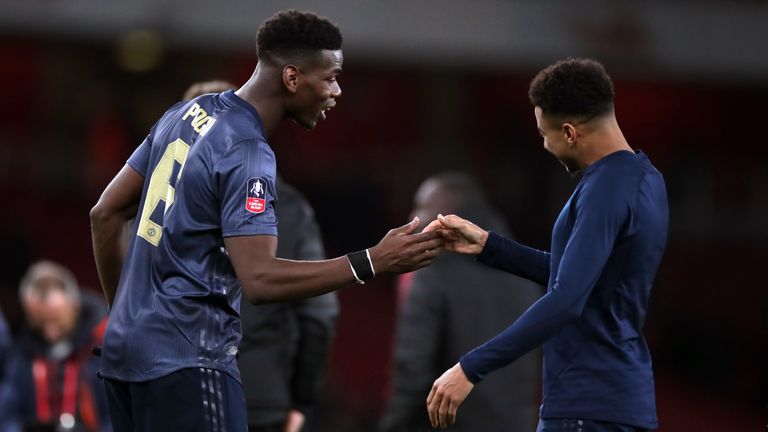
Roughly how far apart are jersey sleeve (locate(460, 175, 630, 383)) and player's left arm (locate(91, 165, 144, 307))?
Answer: 1252 millimetres

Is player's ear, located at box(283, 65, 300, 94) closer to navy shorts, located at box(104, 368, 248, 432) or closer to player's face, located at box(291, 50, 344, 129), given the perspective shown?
player's face, located at box(291, 50, 344, 129)

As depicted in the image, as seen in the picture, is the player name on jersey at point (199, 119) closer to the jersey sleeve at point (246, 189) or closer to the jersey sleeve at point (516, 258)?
the jersey sleeve at point (246, 189)

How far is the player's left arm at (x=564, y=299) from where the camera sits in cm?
353

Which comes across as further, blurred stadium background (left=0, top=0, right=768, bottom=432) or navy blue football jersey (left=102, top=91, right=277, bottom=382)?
blurred stadium background (left=0, top=0, right=768, bottom=432)

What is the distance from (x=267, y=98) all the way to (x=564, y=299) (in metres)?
1.11

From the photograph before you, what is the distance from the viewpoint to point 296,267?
3.56m

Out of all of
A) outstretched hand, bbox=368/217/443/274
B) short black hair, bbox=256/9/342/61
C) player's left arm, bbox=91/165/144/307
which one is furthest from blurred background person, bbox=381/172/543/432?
short black hair, bbox=256/9/342/61

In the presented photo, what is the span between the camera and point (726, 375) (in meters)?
16.0

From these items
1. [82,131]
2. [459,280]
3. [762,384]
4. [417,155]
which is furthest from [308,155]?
[459,280]

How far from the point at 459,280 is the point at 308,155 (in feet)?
49.5

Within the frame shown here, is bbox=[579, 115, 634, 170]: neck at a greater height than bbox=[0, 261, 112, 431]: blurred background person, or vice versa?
bbox=[579, 115, 634, 170]: neck

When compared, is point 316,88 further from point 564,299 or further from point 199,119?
point 564,299

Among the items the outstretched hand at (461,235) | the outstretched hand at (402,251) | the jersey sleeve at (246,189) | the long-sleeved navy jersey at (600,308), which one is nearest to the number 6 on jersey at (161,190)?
the jersey sleeve at (246,189)

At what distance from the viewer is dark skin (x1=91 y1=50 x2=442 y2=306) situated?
3518 mm
